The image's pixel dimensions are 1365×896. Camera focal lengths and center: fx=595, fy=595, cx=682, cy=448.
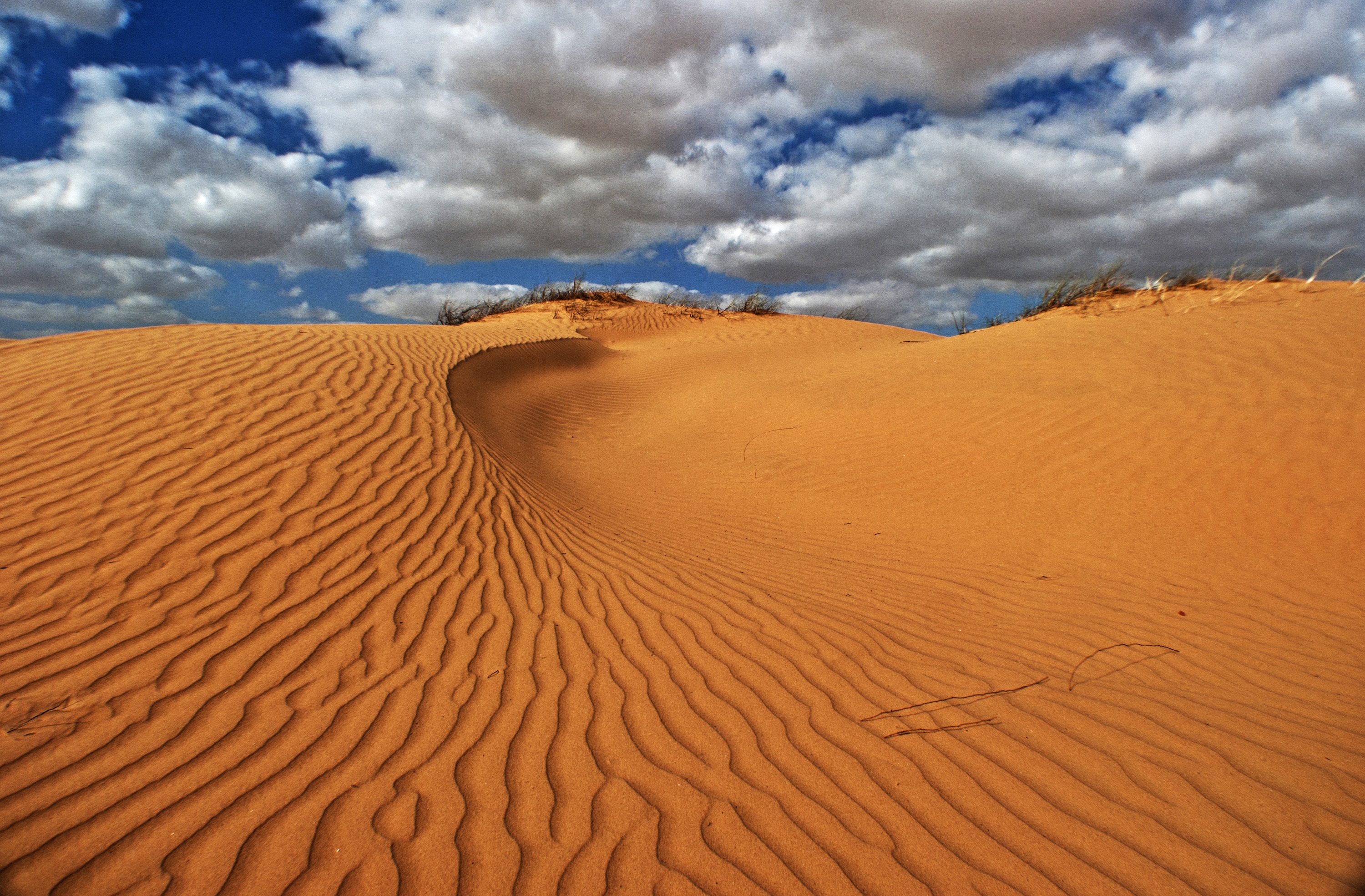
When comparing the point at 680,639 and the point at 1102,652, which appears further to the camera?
the point at 680,639

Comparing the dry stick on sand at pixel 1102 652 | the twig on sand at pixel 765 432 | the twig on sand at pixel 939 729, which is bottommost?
the dry stick on sand at pixel 1102 652

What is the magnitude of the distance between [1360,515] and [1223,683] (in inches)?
135

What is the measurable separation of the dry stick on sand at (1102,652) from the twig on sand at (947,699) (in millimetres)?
151

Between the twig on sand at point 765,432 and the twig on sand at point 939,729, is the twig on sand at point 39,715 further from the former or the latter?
the twig on sand at point 765,432

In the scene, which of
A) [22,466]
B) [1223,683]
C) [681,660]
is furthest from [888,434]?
[22,466]

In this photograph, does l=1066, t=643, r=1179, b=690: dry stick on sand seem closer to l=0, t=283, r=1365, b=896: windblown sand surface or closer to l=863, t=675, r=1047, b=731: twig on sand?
l=0, t=283, r=1365, b=896: windblown sand surface

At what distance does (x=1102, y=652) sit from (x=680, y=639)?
2.49m

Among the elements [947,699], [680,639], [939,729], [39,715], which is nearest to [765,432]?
[680,639]

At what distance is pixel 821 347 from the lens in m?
16.0

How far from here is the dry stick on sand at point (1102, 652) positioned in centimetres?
319

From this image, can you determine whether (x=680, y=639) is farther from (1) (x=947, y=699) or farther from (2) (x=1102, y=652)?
(2) (x=1102, y=652)

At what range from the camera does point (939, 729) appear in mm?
2756

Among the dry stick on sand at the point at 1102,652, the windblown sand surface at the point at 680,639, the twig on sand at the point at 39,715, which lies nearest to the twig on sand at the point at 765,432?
the windblown sand surface at the point at 680,639

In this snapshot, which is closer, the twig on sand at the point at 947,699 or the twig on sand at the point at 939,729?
the twig on sand at the point at 939,729
